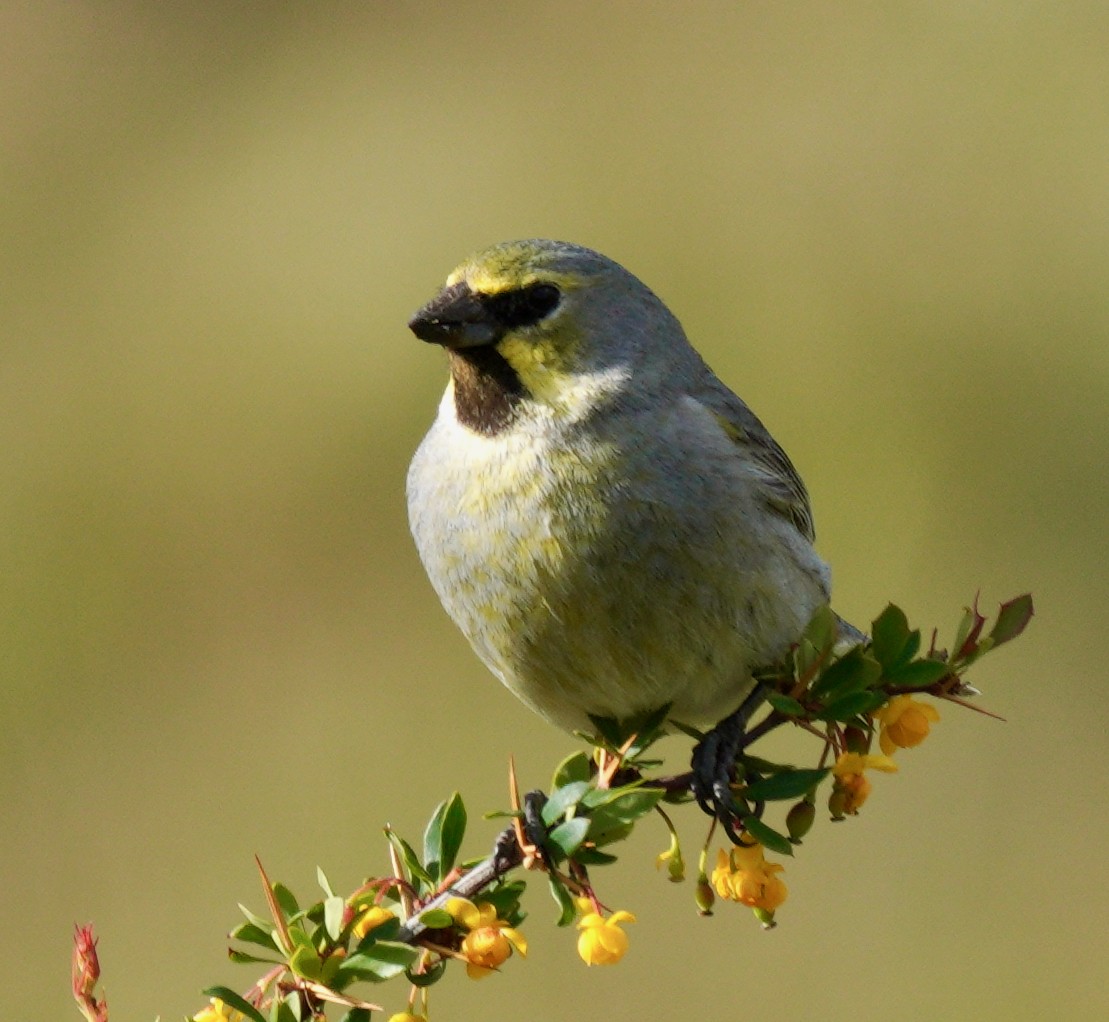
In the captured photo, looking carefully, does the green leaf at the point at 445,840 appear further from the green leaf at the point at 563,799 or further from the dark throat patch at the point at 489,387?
the dark throat patch at the point at 489,387

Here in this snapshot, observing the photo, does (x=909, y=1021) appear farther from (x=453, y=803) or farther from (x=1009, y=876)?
(x=453, y=803)

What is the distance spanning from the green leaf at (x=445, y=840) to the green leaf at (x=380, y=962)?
10.2 inches

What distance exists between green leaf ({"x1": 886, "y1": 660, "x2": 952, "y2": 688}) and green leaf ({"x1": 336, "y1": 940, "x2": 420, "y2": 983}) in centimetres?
86

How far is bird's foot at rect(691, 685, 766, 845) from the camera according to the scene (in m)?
2.78

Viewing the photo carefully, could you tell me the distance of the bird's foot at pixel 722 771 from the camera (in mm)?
2777

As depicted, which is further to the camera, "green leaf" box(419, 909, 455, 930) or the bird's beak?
the bird's beak

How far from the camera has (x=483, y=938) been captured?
222 cm

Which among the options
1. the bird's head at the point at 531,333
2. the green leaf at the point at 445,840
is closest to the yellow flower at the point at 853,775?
the green leaf at the point at 445,840

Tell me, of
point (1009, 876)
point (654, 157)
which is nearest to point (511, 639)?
point (1009, 876)

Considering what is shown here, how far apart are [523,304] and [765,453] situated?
2.52 ft

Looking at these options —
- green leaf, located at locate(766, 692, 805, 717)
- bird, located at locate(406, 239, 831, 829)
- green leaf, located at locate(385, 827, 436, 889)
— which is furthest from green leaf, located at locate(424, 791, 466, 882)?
bird, located at locate(406, 239, 831, 829)

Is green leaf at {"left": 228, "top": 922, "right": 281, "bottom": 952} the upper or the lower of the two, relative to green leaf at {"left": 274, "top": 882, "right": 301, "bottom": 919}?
lower

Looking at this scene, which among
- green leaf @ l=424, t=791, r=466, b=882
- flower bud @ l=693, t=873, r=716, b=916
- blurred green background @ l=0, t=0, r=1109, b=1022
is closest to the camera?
green leaf @ l=424, t=791, r=466, b=882

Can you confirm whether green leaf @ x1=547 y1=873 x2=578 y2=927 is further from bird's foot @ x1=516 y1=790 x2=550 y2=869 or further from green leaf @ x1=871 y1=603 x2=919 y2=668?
green leaf @ x1=871 y1=603 x2=919 y2=668
